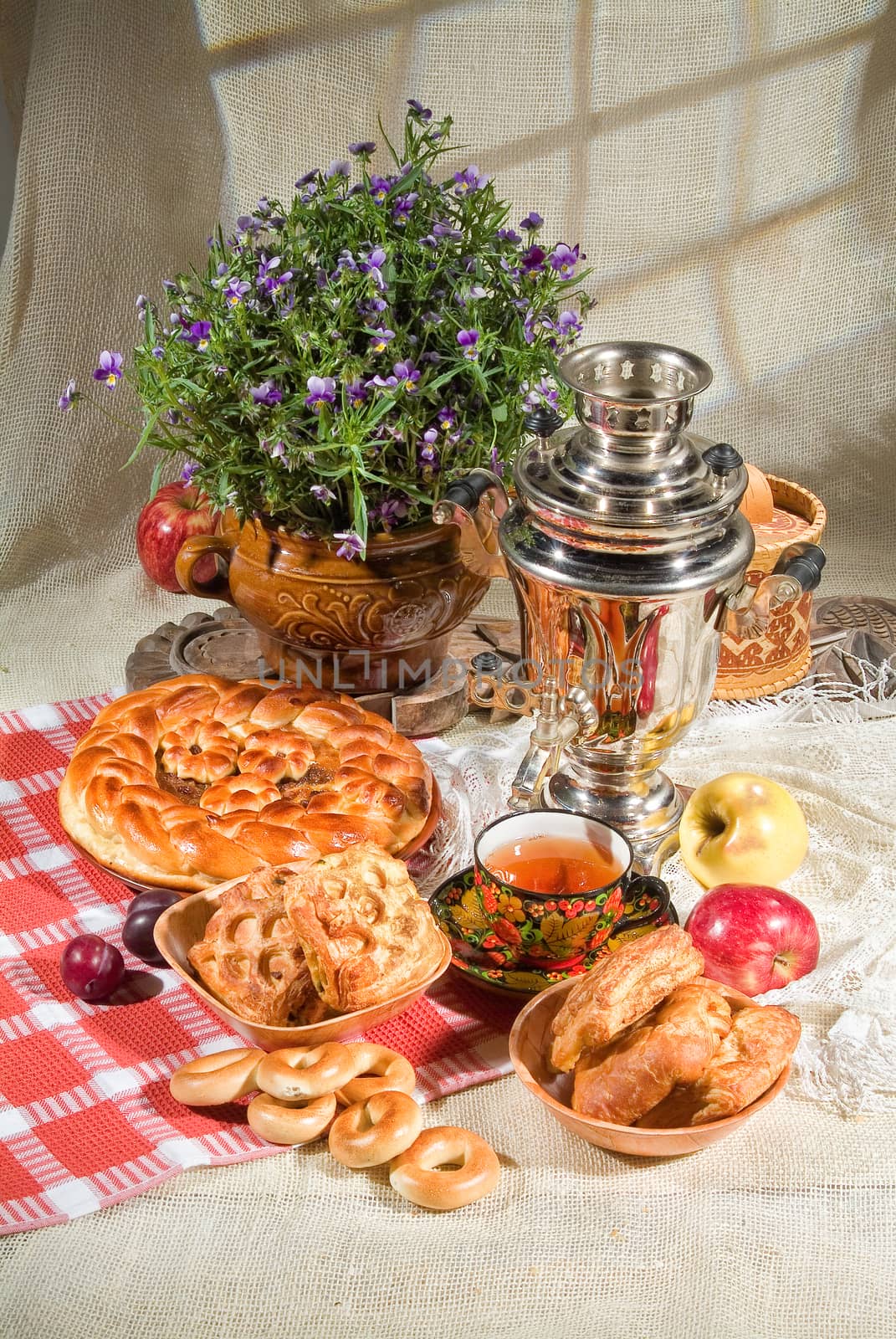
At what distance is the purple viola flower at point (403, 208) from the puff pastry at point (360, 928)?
1.28 metres

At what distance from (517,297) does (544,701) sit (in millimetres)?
860

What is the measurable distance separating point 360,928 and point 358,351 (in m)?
1.22

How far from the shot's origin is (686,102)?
4.07m

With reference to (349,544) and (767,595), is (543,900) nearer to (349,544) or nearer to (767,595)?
(767,595)

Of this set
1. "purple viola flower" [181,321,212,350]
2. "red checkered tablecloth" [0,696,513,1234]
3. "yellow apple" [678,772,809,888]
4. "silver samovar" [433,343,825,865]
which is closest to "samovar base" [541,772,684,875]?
"silver samovar" [433,343,825,865]

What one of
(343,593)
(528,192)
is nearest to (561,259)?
(343,593)

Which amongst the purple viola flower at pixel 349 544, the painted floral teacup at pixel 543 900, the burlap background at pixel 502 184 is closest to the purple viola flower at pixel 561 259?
the purple viola flower at pixel 349 544

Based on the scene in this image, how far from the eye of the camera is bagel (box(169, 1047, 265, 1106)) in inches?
83.4

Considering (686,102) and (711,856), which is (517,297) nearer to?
(711,856)

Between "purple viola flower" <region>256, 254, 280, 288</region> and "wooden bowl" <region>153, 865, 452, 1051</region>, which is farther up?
"purple viola flower" <region>256, 254, 280, 288</region>

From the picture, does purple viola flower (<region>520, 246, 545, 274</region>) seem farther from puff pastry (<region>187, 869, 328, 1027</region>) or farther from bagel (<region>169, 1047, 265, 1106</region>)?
bagel (<region>169, 1047, 265, 1106</region>)

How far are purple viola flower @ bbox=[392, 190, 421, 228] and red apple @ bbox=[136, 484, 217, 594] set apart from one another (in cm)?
98

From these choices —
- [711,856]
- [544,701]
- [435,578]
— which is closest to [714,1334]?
[711,856]

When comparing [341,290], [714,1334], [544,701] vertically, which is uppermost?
[341,290]
